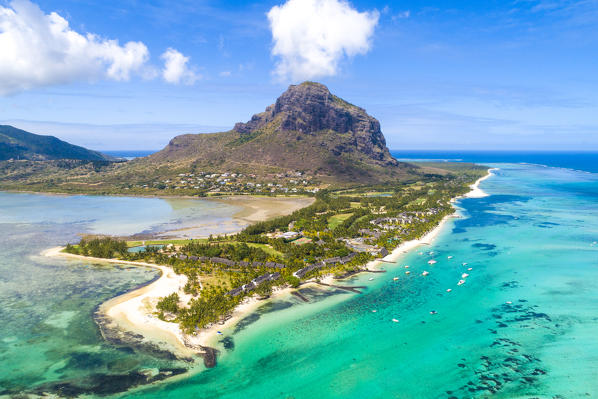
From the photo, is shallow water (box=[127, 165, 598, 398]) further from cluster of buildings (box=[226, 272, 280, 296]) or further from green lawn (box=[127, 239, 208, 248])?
green lawn (box=[127, 239, 208, 248])

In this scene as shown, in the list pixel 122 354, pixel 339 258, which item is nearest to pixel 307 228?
pixel 339 258

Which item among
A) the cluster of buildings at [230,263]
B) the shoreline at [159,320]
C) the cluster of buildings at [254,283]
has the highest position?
the cluster of buildings at [230,263]

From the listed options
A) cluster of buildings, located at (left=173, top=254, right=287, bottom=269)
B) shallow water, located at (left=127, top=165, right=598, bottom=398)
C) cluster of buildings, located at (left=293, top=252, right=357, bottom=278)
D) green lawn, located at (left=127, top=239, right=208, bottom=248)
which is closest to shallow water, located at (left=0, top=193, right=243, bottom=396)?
shallow water, located at (left=127, top=165, right=598, bottom=398)

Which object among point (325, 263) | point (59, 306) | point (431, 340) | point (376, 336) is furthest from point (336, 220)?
point (59, 306)

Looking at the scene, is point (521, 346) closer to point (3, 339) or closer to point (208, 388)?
point (208, 388)

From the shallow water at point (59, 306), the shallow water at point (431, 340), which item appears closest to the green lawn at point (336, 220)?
the shallow water at point (431, 340)

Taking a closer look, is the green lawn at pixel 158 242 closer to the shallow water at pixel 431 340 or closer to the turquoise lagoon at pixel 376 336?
the turquoise lagoon at pixel 376 336

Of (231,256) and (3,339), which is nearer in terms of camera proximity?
(3,339)

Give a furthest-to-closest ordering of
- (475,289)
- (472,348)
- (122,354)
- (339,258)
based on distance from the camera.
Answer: (339,258)
(475,289)
(472,348)
(122,354)
